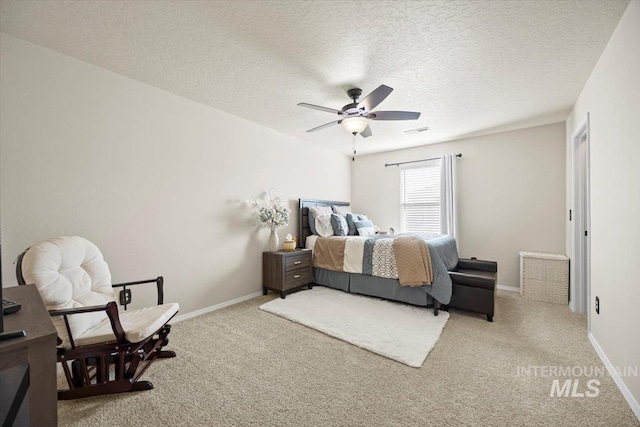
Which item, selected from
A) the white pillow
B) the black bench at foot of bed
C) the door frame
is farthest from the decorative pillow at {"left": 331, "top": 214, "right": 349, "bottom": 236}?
the door frame

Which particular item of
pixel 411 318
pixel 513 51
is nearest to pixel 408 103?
pixel 513 51

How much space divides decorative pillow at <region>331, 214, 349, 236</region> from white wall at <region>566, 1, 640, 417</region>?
9.44ft

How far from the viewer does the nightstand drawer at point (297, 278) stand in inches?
147

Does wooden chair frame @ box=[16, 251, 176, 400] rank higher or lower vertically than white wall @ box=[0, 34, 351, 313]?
lower

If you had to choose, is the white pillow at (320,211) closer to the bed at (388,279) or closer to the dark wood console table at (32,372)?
the bed at (388,279)

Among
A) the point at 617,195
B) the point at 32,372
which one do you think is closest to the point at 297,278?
the point at 32,372

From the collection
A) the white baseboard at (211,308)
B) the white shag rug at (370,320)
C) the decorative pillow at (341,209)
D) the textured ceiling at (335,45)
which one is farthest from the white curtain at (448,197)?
the white baseboard at (211,308)

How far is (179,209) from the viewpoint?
301 centimetres

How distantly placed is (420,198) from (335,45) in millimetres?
3730

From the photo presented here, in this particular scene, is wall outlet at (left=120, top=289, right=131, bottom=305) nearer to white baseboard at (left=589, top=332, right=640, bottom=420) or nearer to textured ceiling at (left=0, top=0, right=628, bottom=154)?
textured ceiling at (left=0, top=0, right=628, bottom=154)

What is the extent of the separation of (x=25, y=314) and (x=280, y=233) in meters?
3.28

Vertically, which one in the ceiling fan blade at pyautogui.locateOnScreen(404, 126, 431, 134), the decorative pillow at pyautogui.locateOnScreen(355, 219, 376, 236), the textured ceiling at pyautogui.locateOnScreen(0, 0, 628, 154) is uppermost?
the textured ceiling at pyautogui.locateOnScreen(0, 0, 628, 154)

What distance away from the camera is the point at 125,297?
2.44m

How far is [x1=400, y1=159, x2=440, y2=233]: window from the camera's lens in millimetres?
4973
